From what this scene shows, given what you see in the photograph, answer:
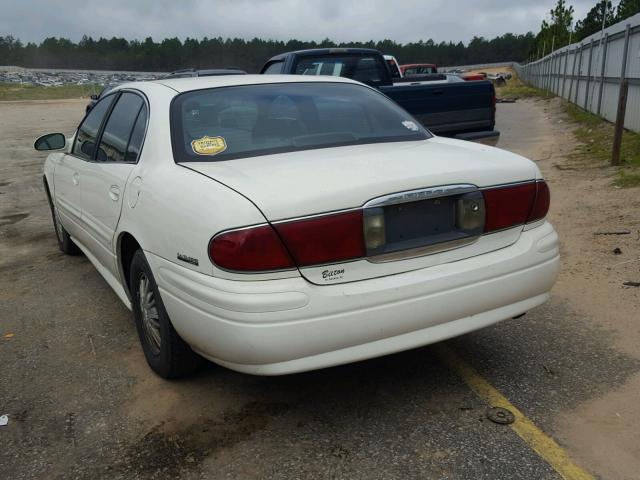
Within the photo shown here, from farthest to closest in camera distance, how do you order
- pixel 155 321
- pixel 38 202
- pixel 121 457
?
1. pixel 38 202
2. pixel 155 321
3. pixel 121 457

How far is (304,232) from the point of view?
255 cm

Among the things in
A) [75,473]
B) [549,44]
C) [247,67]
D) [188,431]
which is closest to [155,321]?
[188,431]

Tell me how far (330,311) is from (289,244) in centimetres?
32

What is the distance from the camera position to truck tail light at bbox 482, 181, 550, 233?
9.68ft

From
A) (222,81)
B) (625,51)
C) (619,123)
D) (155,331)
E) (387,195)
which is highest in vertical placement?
(222,81)

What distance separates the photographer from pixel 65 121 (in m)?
25.2

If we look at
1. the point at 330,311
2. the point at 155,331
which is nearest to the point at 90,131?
the point at 155,331

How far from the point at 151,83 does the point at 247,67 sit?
367 feet

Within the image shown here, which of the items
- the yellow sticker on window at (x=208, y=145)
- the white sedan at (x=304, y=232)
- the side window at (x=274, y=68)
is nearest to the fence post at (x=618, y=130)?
the side window at (x=274, y=68)

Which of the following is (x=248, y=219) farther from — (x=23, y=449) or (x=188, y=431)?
(x=23, y=449)

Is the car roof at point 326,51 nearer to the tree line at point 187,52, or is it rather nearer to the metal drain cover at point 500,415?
the metal drain cover at point 500,415

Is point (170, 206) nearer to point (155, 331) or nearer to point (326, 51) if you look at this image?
point (155, 331)

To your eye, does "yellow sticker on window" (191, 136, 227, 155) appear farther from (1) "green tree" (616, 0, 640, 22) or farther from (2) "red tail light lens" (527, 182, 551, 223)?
(1) "green tree" (616, 0, 640, 22)

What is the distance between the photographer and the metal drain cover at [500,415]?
2898 mm
